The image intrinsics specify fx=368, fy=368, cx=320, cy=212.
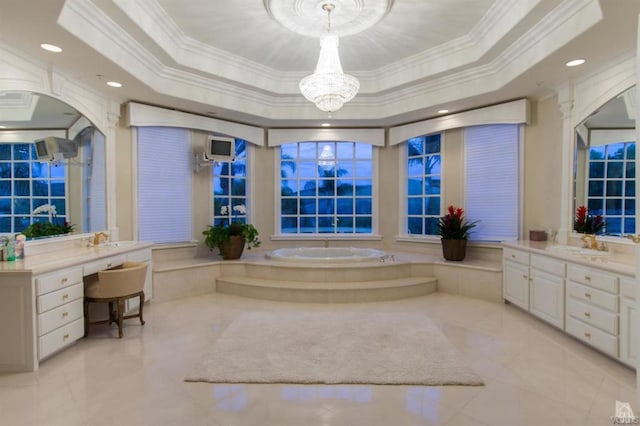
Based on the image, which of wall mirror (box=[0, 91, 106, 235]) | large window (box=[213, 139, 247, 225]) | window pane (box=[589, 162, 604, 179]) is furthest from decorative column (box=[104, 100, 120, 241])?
window pane (box=[589, 162, 604, 179])

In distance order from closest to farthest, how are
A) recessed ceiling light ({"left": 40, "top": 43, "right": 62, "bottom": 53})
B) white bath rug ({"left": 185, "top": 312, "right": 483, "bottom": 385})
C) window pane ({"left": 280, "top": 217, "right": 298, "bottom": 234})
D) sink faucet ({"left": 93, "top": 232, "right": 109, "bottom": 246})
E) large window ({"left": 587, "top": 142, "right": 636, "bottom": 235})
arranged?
white bath rug ({"left": 185, "top": 312, "right": 483, "bottom": 385})
recessed ceiling light ({"left": 40, "top": 43, "right": 62, "bottom": 53})
large window ({"left": 587, "top": 142, "right": 636, "bottom": 235})
sink faucet ({"left": 93, "top": 232, "right": 109, "bottom": 246})
window pane ({"left": 280, "top": 217, "right": 298, "bottom": 234})

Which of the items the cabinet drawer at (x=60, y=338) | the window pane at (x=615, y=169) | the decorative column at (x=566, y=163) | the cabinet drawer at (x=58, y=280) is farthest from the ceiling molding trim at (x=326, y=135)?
the cabinet drawer at (x=60, y=338)

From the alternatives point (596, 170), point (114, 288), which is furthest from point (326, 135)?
point (114, 288)

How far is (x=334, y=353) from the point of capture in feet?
9.76

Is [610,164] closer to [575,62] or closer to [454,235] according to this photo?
[575,62]

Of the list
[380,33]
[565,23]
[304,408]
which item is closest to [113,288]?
[304,408]

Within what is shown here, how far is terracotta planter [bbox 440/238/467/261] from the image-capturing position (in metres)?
5.06

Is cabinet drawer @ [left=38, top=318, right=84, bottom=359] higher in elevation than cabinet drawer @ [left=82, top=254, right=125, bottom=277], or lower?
lower

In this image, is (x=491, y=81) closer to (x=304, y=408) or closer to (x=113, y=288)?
(x=304, y=408)

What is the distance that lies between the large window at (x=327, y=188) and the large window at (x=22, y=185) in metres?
3.54

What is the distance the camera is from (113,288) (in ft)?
10.8

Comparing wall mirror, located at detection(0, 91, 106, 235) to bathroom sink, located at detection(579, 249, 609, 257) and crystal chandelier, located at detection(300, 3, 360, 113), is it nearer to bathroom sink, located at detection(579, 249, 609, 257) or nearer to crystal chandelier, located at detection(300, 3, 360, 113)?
crystal chandelier, located at detection(300, 3, 360, 113)

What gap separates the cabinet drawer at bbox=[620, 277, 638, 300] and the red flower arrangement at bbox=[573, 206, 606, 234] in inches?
44.0

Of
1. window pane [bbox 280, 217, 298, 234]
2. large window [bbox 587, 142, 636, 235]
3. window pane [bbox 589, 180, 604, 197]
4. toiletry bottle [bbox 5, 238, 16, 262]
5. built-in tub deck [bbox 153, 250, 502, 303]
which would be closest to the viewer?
toiletry bottle [bbox 5, 238, 16, 262]
